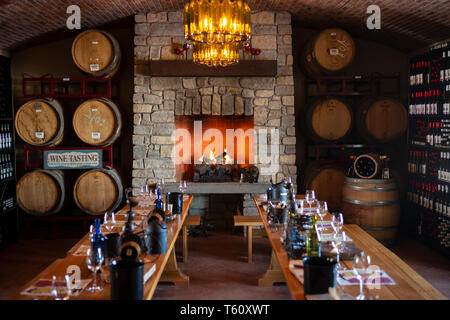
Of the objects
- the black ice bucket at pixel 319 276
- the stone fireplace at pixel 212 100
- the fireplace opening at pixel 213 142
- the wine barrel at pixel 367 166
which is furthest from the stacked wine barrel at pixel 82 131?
the black ice bucket at pixel 319 276

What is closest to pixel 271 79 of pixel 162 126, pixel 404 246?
pixel 162 126

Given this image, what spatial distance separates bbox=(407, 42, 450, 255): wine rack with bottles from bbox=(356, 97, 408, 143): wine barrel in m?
0.24

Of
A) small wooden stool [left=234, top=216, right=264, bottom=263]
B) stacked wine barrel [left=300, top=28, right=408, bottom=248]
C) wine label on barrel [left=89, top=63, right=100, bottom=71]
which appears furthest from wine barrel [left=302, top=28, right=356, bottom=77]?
wine label on barrel [left=89, top=63, right=100, bottom=71]

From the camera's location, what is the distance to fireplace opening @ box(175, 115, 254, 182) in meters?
6.37

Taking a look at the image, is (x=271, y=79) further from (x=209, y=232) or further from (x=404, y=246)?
(x=404, y=246)

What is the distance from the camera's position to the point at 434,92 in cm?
540

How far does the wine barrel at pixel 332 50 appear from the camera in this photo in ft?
18.9

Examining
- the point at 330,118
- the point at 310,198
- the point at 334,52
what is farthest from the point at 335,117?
the point at 310,198

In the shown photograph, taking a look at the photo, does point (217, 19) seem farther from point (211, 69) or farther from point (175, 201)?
point (211, 69)

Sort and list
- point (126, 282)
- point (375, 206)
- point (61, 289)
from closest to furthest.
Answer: point (126, 282)
point (61, 289)
point (375, 206)

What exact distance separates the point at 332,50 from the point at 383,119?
118 centimetres

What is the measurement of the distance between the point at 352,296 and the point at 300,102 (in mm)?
4830

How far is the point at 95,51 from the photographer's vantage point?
5824 mm

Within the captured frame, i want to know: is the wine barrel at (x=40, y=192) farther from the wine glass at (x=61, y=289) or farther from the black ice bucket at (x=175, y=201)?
the wine glass at (x=61, y=289)
